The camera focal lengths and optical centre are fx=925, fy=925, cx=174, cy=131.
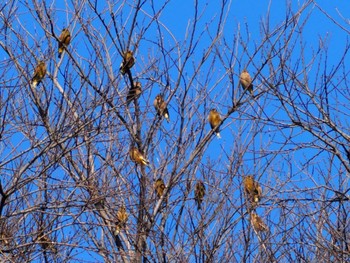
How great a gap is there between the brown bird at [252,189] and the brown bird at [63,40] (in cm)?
221

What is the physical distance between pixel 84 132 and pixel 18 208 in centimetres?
145

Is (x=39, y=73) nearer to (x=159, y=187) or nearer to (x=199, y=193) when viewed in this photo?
(x=159, y=187)

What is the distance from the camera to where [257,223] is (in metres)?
8.70

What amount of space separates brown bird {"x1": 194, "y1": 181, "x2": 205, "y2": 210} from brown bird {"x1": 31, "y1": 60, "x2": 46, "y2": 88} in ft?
7.18

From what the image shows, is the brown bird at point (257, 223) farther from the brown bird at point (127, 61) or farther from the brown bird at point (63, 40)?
the brown bird at point (63, 40)

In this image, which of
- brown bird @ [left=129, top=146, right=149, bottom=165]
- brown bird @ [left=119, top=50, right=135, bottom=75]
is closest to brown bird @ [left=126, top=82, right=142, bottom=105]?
brown bird @ [left=119, top=50, right=135, bottom=75]

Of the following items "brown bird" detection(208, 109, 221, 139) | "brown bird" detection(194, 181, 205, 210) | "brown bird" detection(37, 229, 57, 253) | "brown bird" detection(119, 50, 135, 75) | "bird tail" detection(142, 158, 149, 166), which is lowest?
"brown bird" detection(37, 229, 57, 253)

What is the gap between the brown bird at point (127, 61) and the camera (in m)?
9.53

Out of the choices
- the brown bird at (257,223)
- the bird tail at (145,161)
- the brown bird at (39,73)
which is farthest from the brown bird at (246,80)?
the brown bird at (39,73)

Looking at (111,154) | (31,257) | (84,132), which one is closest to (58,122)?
(84,132)

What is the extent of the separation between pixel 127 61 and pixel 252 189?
6.39ft

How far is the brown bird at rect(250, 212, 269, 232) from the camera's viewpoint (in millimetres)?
8648

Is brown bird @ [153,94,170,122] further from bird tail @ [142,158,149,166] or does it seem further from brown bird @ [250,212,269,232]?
brown bird @ [250,212,269,232]

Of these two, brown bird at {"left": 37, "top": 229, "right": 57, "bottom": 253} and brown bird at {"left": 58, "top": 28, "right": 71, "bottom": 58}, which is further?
brown bird at {"left": 58, "top": 28, "right": 71, "bottom": 58}
